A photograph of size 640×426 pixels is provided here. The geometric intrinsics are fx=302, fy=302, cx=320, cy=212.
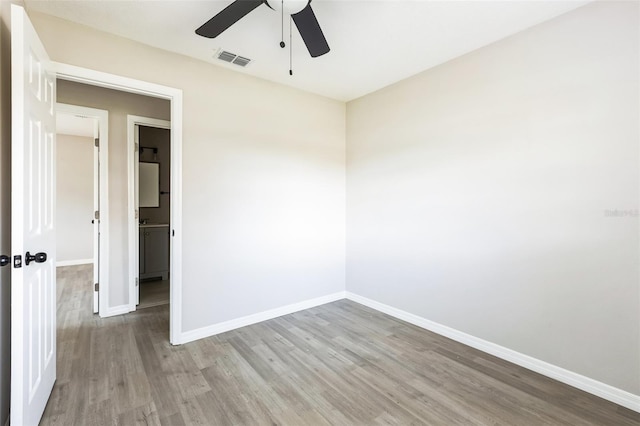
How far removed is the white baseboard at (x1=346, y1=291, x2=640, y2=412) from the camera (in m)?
1.98

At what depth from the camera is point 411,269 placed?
10.7 feet

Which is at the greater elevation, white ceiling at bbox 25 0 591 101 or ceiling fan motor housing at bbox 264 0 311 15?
white ceiling at bbox 25 0 591 101

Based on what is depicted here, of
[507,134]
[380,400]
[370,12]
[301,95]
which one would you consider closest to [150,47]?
[301,95]

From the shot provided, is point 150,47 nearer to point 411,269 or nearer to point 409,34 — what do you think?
point 409,34

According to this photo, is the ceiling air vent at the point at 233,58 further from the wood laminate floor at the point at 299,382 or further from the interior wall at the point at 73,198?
the interior wall at the point at 73,198

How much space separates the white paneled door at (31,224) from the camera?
145 centimetres

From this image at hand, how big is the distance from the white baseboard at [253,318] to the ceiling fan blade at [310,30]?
2.61 m

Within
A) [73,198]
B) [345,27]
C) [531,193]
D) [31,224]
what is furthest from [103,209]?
[531,193]

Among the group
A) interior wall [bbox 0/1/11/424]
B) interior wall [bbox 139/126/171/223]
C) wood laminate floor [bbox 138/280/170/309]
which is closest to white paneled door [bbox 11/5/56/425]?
interior wall [bbox 0/1/11/424]

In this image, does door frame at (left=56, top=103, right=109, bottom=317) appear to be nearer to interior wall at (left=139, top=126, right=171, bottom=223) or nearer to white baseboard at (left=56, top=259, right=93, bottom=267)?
interior wall at (left=139, top=126, right=171, bottom=223)

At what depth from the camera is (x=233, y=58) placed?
2832 millimetres

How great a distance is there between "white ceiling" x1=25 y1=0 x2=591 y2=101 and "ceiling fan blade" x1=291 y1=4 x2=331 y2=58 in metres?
0.32

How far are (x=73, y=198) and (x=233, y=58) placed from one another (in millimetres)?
5422

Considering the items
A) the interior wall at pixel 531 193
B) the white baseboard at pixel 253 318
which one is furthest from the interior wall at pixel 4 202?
the interior wall at pixel 531 193
